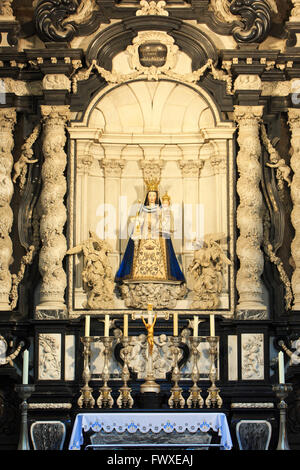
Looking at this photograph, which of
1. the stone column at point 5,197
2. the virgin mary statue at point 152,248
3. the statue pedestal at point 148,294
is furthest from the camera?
the virgin mary statue at point 152,248

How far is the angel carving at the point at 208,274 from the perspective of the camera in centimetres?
1566

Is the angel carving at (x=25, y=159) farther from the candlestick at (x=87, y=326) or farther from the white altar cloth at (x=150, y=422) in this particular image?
the white altar cloth at (x=150, y=422)

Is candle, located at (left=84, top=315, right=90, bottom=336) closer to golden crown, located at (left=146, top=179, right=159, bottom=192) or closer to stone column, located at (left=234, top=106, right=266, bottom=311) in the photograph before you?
stone column, located at (left=234, top=106, right=266, bottom=311)

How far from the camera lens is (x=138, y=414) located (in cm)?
1357

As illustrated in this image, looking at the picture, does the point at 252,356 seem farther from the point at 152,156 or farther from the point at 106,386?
the point at 152,156

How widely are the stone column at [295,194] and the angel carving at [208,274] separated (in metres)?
0.99

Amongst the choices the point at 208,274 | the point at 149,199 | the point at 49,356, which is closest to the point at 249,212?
the point at 208,274

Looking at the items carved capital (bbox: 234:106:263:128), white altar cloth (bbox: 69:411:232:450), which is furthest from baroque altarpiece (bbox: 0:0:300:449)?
white altar cloth (bbox: 69:411:232:450)

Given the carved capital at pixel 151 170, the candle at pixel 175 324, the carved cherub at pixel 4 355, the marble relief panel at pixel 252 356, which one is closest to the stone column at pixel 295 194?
the marble relief panel at pixel 252 356

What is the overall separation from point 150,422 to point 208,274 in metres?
2.94

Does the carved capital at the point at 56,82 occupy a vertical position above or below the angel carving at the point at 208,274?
above

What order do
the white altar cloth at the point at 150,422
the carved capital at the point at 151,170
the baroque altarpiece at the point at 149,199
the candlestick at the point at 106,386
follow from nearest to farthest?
the white altar cloth at the point at 150,422
the candlestick at the point at 106,386
the baroque altarpiece at the point at 149,199
the carved capital at the point at 151,170

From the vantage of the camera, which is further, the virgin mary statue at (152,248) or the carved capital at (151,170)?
the carved capital at (151,170)

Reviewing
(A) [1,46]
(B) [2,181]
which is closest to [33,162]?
(B) [2,181]
